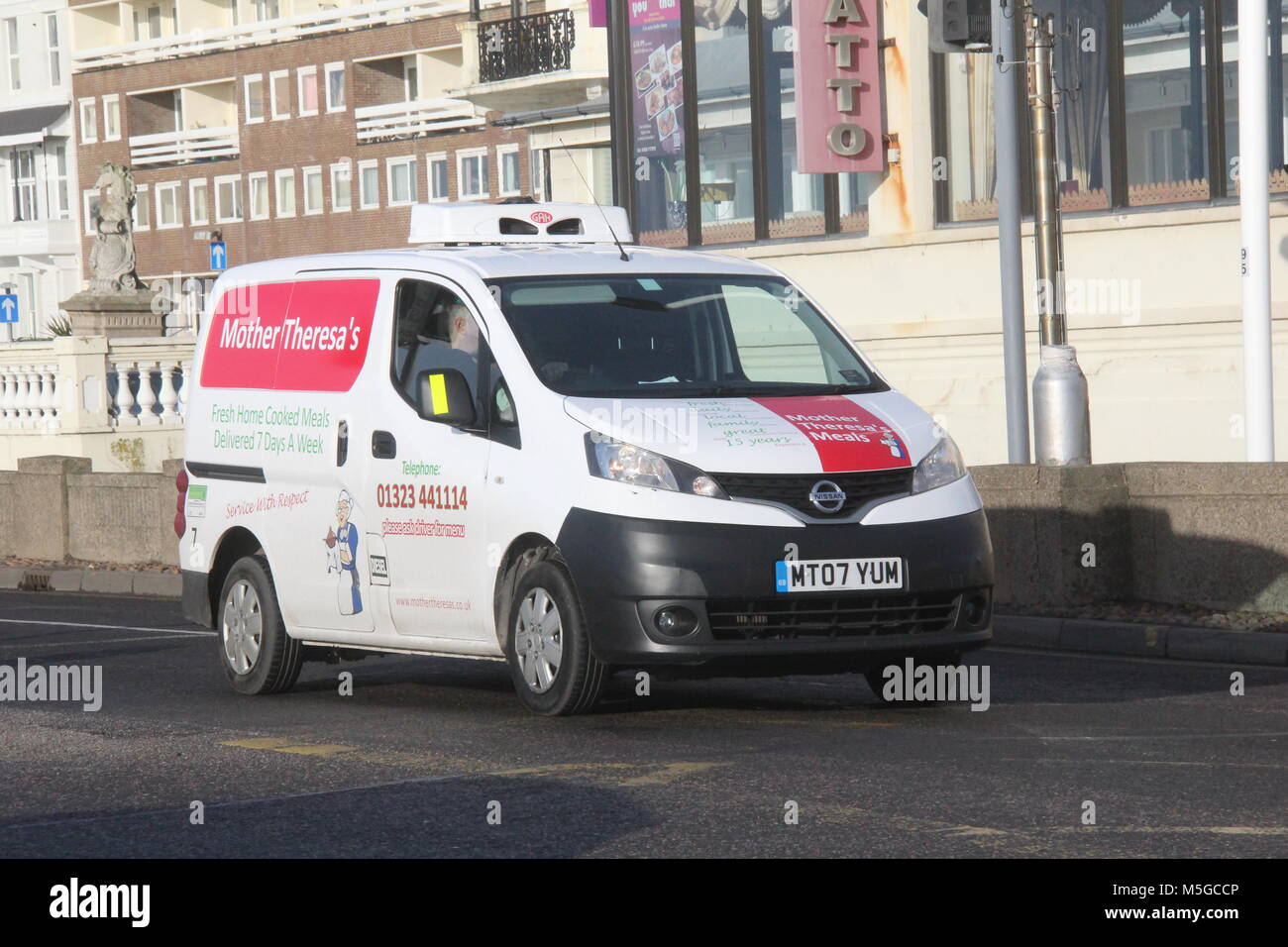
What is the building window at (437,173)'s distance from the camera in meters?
65.9

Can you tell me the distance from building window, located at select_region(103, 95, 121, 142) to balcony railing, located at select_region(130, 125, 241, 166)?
0.91 m

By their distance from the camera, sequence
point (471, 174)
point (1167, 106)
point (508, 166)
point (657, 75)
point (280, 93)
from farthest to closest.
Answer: point (280, 93) < point (471, 174) < point (508, 166) < point (657, 75) < point (1167, 106)

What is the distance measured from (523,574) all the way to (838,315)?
1652 centimetres

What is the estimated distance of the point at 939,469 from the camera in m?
9.73

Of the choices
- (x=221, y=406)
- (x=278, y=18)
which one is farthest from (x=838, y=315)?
(x=278, y=18)

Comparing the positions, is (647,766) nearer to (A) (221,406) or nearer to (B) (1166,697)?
(B) (1166,697)

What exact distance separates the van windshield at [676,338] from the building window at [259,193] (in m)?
62.4

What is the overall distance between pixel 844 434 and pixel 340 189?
201 feet

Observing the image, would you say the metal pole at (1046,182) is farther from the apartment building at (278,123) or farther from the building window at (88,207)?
the building window at (88,207)

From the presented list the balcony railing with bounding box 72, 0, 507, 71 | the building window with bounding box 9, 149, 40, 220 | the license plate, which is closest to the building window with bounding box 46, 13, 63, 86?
the balcony railing with bounding box 72, 0, 507, 71

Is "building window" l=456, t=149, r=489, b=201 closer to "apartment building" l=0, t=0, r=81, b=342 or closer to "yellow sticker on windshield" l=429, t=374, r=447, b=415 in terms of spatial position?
"apartment building" l=0, t=0, r=81, b=342

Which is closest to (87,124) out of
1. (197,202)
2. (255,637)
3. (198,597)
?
(197,202)

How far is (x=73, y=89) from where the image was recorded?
7662cm

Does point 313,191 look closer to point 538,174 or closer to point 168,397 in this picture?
point 538,174
